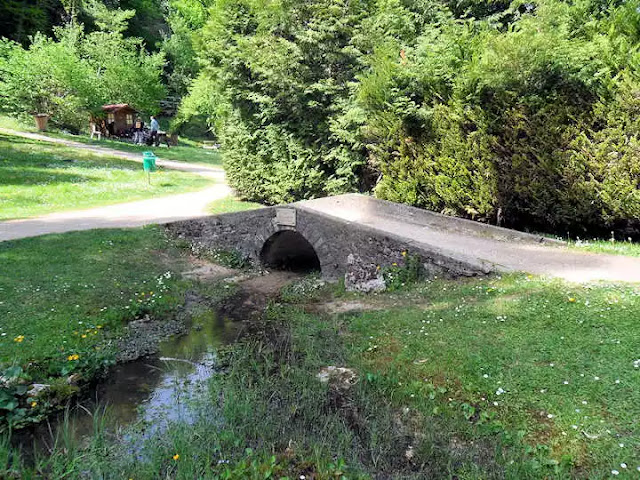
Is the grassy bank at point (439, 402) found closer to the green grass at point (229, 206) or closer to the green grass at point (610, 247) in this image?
the green grass at point (610, 247)

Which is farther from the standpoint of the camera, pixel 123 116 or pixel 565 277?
pixel 123 116

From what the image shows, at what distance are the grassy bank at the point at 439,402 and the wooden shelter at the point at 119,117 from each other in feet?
104

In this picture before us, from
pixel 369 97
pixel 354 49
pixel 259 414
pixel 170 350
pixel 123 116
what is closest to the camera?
pixel 259 414

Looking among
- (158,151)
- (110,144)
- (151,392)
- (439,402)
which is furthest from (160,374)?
(158,151)

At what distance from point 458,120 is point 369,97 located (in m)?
2.60

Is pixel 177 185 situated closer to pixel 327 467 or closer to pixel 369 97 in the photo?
pixel 369 97

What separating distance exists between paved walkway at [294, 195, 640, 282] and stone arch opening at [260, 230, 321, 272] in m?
1.12

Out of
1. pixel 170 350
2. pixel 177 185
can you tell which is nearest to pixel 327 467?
pixel 170 350

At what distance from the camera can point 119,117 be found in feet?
115

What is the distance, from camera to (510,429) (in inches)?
175

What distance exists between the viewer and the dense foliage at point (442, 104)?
875 cm

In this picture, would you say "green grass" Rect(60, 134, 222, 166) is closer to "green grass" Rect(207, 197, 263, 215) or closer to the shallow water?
"green grass" Rect(207, 197, 263, 215)

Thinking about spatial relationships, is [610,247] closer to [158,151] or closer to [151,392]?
[151,392]

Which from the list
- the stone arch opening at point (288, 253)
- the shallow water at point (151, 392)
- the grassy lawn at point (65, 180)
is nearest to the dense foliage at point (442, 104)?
the stone arch opening at point (288, 253)
